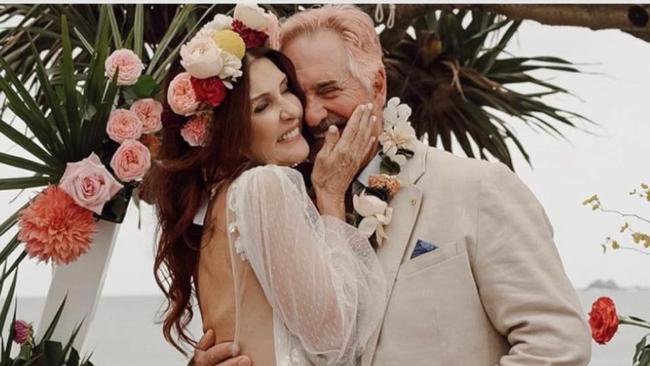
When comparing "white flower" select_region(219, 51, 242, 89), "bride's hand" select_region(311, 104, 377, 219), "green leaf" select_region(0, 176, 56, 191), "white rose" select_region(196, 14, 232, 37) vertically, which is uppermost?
"white rose" select_region(196, 14, 232, 37)

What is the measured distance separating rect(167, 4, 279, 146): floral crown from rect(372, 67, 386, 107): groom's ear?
266 mm

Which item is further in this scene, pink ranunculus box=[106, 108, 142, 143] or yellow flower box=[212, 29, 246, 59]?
pink ranunculus box=[106, 108, 142, 143]

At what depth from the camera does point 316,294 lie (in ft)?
9.32

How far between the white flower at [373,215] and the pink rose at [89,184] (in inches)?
45.9

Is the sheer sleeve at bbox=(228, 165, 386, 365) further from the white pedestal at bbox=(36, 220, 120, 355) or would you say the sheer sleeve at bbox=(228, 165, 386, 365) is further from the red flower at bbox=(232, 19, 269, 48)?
the white pedestal at bbox=(36, 220, 120, 355)

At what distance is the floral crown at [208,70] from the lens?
9.91ft

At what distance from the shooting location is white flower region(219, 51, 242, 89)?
9.90 ft

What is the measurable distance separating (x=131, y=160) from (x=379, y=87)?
3.13ft

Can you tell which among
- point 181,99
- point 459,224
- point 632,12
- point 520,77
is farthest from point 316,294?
point 520,77

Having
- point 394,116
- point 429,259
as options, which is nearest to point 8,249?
point 394,116

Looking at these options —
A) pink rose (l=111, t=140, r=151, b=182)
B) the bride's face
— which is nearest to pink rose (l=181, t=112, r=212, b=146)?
the bride's face

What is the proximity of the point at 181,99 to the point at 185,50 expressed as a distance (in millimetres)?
122

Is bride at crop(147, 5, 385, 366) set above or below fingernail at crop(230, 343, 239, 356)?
above

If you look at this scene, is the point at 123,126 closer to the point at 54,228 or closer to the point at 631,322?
the point at 54,228
